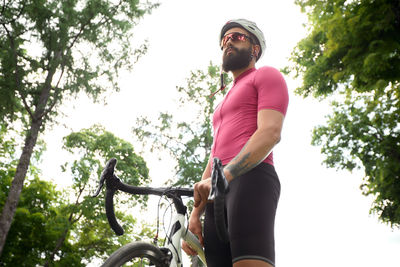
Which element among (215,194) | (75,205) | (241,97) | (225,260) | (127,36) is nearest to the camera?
(215,194)

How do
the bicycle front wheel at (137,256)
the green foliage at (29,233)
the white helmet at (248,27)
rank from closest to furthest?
the bicycle front wheel at (137,256)
the white helmet at (248,27)
the green foliage at (29,233)

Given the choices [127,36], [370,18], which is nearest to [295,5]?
[370,18]

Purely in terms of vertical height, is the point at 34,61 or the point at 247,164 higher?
the point at 34,61

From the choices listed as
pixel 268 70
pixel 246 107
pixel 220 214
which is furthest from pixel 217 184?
A: pixel 268 70

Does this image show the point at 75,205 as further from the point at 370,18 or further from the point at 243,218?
the point at 243,218

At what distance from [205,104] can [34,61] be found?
9.95 m

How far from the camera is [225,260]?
1.86 meters

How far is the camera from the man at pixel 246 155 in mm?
1541

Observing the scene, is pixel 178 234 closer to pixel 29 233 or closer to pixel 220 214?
pixel 220 214

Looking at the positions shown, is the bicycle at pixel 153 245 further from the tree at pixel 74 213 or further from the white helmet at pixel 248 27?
the tree at pixel 74 213

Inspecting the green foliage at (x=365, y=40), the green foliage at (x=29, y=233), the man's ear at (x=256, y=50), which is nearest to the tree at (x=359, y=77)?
the green foliage at (x=365, y=40)

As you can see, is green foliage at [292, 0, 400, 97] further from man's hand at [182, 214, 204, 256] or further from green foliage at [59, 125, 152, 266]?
green foliage at [59, 125, 152, 266]

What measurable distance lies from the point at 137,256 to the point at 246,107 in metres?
1.03

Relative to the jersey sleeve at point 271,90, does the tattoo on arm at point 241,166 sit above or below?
below
